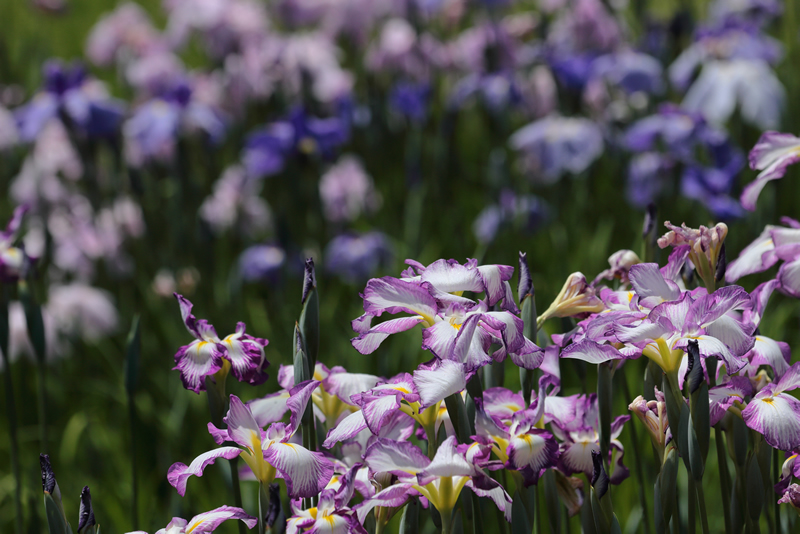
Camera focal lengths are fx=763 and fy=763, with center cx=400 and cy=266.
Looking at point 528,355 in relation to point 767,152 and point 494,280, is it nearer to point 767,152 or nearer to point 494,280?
point 494,280

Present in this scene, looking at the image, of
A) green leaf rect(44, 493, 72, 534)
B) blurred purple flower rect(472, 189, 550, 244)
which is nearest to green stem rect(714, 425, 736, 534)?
green leaf rect(44, 493, 72, 534)

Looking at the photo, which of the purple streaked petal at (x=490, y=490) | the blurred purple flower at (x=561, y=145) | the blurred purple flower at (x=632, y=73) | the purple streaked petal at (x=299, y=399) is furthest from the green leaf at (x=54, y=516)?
the blurred purple flower at (x=632, y=73)

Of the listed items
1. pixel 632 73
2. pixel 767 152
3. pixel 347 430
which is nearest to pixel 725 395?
pixel 347 430

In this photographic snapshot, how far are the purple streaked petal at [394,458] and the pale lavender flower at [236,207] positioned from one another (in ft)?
10.5

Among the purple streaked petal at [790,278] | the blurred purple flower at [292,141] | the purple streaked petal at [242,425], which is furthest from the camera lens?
the blurred purple flower at [292,141]

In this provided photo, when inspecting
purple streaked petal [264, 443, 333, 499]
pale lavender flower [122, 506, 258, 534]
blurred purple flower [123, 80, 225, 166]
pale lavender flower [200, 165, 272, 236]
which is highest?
blurred purple flower [123, 80, 225, 166]

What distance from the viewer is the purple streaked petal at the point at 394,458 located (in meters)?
0.99

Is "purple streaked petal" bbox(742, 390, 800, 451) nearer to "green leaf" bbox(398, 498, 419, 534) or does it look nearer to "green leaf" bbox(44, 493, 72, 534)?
"green leaf" bbox(398, 498, 419, 534)

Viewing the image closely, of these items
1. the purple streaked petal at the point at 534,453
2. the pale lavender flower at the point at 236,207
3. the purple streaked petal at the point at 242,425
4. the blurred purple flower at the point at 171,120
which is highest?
the blurred purple flower at the point at 171,120

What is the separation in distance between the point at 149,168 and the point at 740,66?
306 cm

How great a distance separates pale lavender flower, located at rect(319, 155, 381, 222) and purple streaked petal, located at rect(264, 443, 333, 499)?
121 inches

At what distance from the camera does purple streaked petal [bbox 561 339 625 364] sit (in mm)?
1012

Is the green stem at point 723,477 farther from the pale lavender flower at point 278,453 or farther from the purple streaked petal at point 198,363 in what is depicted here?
the purple streaked petal at point 198,363

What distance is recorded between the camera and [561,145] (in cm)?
366
